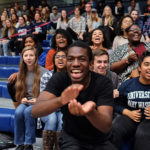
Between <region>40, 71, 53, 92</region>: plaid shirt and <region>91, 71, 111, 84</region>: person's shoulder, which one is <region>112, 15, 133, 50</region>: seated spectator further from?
<region>91, 71, 111, 84</region>: person's shoulder

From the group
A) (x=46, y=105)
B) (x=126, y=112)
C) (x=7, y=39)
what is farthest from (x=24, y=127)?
(x=7, y=39)

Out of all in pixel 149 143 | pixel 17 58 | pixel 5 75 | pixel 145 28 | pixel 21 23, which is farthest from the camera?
pixel 21 23

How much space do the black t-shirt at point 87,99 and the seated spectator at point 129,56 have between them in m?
1.23

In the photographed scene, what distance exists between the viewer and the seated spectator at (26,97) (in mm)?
2359

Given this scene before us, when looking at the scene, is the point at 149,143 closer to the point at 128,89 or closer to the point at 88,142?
the point at 128,89

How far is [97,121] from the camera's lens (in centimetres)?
119

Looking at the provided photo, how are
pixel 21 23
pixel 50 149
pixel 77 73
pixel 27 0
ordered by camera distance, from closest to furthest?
pixel 77 73
pixel 50 149
pixel 21 23
pixel 27 0

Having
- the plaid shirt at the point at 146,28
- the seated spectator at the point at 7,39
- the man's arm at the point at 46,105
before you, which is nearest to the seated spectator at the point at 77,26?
the plaid shirt at the point at 146,28

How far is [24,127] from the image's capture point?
7.91ft

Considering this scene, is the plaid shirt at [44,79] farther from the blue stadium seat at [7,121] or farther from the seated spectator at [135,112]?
the seated spectator at [135,112]

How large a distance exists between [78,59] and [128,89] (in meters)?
0.79

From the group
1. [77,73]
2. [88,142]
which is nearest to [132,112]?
[88,142]

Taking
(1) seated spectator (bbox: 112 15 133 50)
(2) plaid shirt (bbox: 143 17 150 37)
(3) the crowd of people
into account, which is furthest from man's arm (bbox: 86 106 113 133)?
(2) plaid shirt (bbox: 143 17 150 37)

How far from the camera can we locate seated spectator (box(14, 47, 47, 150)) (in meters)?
2.36
